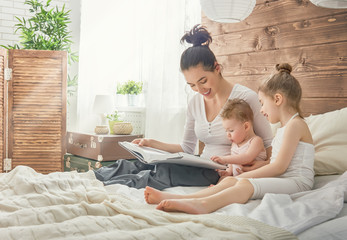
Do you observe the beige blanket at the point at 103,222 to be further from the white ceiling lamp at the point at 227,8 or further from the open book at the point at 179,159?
the white ceiling lamp at the point at 227,8

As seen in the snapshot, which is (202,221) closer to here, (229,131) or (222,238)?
(222,238)

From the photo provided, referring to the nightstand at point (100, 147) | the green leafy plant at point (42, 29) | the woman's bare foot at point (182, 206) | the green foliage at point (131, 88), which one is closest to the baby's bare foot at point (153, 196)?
the woman's bare foot at point (182, 206)

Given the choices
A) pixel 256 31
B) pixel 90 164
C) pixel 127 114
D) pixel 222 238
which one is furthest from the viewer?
pixel 127 114

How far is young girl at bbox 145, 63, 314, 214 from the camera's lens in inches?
52.3

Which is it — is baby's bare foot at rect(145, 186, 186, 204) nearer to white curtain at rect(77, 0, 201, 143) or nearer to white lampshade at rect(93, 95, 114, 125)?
white curtain at rect(77, 0, 201, 143)

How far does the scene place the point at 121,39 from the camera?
4457 millimetres

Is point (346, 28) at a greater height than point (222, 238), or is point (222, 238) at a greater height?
point (346, 28)

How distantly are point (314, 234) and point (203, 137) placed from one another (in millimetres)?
1112

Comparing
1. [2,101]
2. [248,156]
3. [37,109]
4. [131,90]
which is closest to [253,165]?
[248,156]

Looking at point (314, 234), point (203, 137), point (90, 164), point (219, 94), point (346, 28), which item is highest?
point (346, 28)

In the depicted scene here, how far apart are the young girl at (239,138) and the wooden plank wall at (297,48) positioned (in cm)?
59

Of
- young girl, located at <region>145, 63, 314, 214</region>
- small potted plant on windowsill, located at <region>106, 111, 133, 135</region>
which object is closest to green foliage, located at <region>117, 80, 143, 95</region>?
small potted plant on windowsill, located at <region>106, 111, 133, 135</region>

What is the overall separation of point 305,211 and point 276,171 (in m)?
0.40

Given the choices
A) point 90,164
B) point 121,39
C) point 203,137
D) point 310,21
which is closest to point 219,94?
point 203,137
